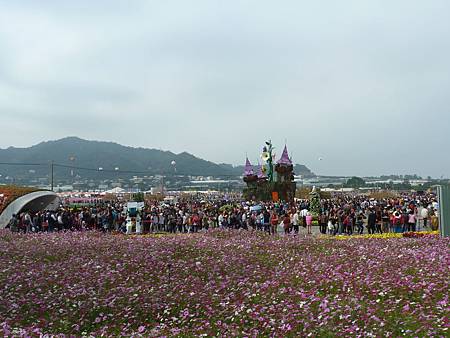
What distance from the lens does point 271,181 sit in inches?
1890

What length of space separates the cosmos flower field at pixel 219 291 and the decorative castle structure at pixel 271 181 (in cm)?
3466

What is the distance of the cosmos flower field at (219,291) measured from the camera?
5895 mm

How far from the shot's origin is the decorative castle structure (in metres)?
46.8

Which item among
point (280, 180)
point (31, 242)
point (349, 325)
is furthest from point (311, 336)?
point (280, 180)

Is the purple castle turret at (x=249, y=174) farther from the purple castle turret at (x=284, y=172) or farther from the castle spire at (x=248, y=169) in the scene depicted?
the purple castle turret at (x=284, y=172)

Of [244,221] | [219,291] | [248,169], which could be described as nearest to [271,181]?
[248,169]

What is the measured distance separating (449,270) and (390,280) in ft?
3.56

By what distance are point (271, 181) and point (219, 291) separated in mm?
39900

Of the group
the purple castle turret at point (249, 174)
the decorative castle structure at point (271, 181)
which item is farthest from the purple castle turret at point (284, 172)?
the purple castle turret at point (249, 174)

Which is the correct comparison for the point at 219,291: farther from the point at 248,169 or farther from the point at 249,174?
the point at 248,169

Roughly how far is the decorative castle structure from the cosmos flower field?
114ft

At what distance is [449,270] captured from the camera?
8.27 meters

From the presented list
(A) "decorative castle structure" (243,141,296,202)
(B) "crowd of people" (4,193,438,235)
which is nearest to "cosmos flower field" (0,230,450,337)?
(B) "crowd of people" (4,193,438,235)

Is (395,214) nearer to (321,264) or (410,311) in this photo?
(321,264)
